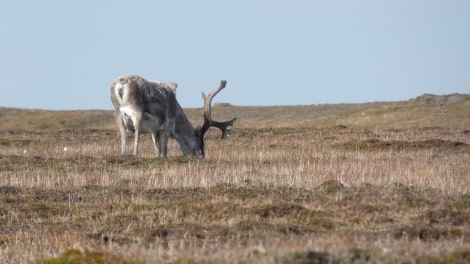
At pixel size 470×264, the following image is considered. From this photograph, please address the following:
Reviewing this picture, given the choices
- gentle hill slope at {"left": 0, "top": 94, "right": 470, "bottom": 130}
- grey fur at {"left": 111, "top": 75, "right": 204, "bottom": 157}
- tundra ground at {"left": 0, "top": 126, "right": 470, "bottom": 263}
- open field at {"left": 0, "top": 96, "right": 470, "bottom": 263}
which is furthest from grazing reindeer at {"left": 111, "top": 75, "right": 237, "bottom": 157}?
gentle hill slope at {"left": 0, "top": 94, "right": 470, "bottom": 130}

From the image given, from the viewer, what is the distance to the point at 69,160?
22281mm

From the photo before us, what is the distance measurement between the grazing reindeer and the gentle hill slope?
85.0ft

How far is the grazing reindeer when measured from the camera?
2222 cm

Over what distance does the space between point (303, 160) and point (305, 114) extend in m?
42.1

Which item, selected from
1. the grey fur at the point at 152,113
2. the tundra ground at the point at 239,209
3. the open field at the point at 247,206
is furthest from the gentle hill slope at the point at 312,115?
the tundra ground at the point at 239,209

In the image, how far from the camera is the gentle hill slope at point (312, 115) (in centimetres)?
5212

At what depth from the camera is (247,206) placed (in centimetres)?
1288

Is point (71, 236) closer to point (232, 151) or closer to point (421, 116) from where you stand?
point (232, 151)

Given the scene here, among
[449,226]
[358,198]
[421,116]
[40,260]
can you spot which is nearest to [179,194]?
[358,198]

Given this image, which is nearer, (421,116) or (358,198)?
(358,198)

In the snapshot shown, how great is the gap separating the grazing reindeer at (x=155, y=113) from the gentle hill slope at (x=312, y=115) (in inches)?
1020

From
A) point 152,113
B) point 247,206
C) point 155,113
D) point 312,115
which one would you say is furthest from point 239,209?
point 312,115

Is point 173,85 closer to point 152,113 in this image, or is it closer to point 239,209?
point 152,113

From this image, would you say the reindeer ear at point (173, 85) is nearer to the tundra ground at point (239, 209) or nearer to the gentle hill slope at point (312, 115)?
the tundra ground at point (239, 209)
